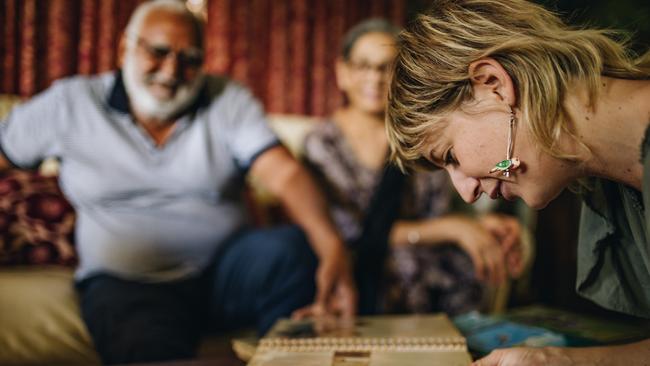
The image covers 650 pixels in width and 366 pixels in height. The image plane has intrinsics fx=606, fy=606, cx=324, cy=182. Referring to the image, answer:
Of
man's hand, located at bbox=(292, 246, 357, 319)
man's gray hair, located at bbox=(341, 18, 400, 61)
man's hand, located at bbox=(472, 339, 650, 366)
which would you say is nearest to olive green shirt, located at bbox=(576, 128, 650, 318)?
man's hand, located at bbox=(472, 339, 650, 366)

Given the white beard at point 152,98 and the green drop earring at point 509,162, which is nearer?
the green drop earring at point 509,162

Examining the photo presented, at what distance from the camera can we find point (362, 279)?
1747 millimetres

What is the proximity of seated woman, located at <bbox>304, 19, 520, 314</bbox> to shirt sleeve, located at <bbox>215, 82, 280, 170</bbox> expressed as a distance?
1.22ft

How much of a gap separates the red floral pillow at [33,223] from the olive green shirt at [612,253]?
132cm

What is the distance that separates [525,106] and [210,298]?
1.00 meters

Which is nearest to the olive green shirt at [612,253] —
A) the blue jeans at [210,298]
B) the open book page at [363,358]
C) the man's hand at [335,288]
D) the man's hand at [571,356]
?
the man's hand at [571,356]

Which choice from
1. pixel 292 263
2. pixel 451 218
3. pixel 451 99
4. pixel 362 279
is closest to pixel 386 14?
pixel 451 218

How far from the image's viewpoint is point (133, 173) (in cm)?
154

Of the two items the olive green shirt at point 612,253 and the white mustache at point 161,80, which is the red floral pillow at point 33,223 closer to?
the white mustache at point 161,80

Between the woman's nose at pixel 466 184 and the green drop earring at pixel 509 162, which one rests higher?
the green drop earring at pixel 509 162

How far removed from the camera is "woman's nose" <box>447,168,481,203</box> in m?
0.87

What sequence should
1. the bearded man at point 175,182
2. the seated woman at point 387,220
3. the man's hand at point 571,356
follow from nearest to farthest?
1. the man's hand at point 571,356
2. the bearded man at point 175,182
3. the seated woman at point 387,220

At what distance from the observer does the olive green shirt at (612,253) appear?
0.93 m

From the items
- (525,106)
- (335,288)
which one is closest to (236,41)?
(335,288)
